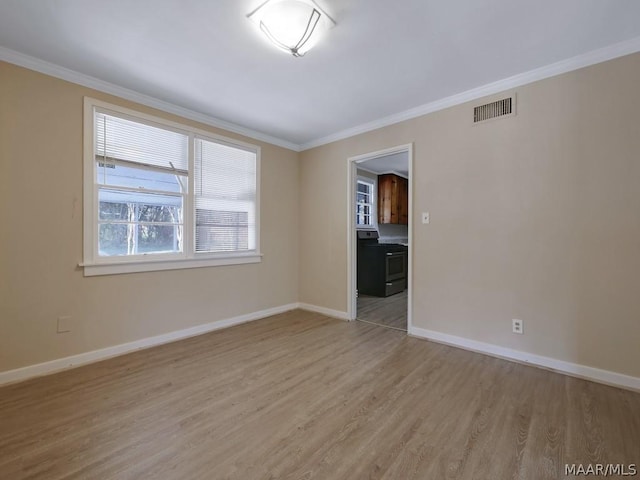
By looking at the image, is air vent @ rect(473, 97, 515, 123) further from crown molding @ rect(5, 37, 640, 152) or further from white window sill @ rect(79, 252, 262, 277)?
white window sill @ rect(79, 252, 262, 277)

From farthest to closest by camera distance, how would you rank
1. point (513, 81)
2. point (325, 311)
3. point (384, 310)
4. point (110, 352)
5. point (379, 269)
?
1. point (379, 269)
2. point (384, 310)
3. point (325, 311)
4. point (110, 352)
5. point (513, 81)

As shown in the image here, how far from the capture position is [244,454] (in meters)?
1.53

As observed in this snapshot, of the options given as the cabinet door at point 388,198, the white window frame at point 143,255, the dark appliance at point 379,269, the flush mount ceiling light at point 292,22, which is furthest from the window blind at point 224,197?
the cabinet door at point 388,198

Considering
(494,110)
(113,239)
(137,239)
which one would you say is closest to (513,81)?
(494,110)

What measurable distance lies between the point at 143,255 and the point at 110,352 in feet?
3.17

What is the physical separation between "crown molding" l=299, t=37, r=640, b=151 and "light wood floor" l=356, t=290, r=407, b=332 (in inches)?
99.9

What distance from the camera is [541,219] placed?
251cm

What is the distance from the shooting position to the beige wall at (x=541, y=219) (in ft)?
7.16

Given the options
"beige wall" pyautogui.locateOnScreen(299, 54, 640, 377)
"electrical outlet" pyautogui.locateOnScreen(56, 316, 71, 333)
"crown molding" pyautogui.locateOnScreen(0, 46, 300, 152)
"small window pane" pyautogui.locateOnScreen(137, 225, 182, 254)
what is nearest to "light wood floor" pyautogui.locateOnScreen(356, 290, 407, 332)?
"beige wall" pyautogui.locateOnScreen(299, 54, 640, 377)

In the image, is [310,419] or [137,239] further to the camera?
[137,239]

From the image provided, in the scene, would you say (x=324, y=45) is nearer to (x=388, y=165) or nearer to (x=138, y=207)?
(x=138, y=207)

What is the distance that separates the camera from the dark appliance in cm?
521

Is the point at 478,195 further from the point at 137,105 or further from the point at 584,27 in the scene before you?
the point at 137,105

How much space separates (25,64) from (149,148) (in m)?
1.02
